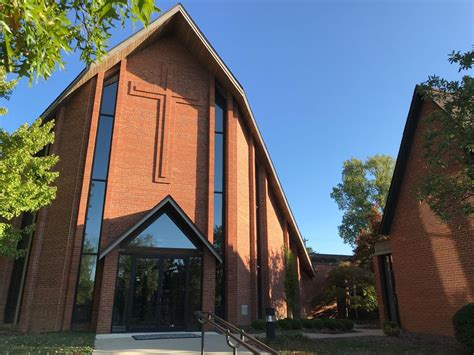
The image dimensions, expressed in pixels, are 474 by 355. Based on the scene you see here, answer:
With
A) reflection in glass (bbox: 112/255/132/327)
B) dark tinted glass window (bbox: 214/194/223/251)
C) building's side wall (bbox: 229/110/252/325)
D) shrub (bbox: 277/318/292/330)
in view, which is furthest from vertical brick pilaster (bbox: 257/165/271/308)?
reflection in glass (bbox: 112/255/132/327)

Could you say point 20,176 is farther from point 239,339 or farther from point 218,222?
point 239,339

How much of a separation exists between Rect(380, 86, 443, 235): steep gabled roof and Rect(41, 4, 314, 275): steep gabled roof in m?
6.04

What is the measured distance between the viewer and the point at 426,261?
13.2 metres

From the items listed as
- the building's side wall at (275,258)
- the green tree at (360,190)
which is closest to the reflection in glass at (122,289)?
the building's side wall at (275,258)

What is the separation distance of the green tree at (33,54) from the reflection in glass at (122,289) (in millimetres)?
3236

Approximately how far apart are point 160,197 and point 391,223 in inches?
359

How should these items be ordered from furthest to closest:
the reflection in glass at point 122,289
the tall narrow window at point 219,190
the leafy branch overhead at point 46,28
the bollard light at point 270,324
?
1. the tall narrow window at point 219,190
2. the reflection in glass at point 122,289
3. the bollard light at point 270,324
4. the leafy branch overhead at point 46,28

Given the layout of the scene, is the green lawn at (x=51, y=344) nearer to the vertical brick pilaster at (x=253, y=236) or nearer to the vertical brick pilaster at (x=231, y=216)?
the vertical brick pilaster at (x=231, y=216)

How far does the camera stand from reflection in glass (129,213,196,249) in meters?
14.3

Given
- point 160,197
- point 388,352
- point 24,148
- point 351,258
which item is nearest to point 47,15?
point 24,148

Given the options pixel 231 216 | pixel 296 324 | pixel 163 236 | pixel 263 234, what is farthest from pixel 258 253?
pixel 163 236

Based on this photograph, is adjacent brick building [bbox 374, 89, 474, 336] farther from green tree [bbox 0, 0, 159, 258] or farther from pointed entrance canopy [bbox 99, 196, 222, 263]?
green tree [bbox 0, 0, 159, 258]

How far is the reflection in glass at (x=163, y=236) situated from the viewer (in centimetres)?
1429

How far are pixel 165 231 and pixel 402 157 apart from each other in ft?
30.8
